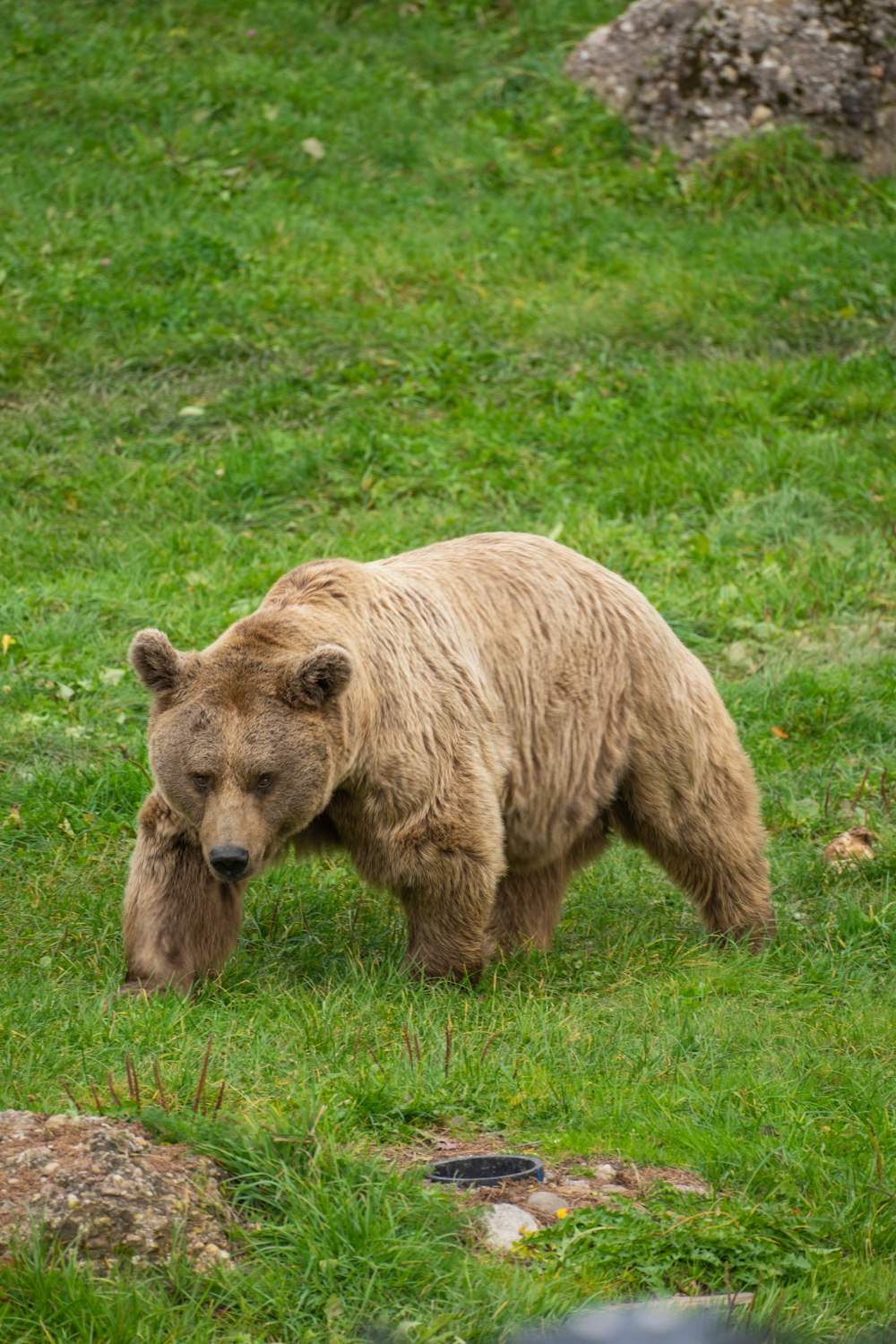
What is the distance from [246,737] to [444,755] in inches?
30.1

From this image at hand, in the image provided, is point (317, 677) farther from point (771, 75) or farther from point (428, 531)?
point (771, 75)

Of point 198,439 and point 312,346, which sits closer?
point 198,439

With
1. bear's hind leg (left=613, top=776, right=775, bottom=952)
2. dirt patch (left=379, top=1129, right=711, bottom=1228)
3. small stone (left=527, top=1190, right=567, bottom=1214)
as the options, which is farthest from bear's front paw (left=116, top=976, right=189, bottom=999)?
bear's hind leg (left=613, top=776, right=775, bottom=952)

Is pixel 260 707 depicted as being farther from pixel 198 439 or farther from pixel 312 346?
pixel 312 346

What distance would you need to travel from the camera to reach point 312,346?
1083 cm

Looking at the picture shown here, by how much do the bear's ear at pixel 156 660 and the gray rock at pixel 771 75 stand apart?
30.1 ft

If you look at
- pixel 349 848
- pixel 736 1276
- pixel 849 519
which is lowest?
pixel 849 519

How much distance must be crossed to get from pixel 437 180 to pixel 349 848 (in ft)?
28.3

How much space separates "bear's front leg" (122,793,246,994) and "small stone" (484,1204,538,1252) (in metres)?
1.78

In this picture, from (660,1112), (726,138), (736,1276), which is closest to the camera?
(736,1276)

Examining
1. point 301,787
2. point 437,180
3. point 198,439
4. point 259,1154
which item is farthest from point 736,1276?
point 437,180

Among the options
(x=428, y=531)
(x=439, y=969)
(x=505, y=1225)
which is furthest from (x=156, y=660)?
(x=428, y=531)

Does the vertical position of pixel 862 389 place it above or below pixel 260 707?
below

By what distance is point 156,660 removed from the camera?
5008 millimetres
